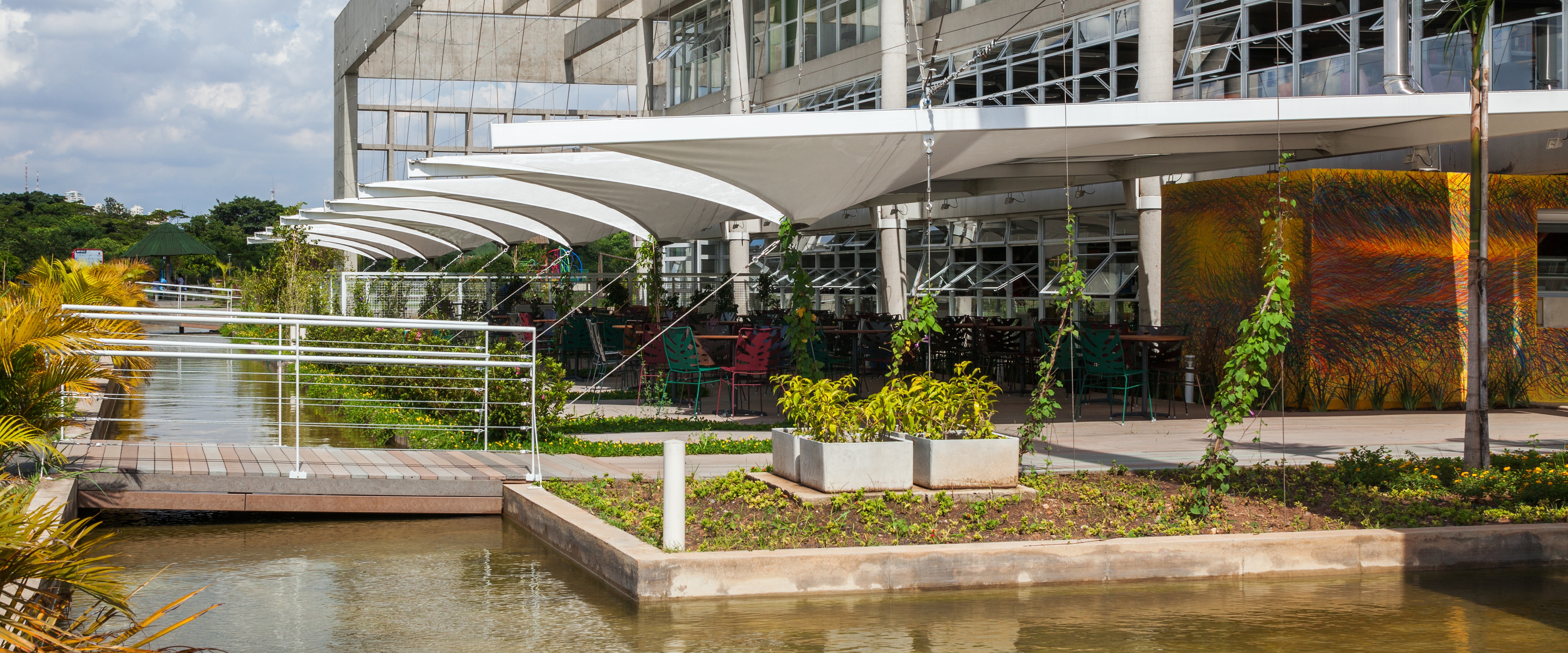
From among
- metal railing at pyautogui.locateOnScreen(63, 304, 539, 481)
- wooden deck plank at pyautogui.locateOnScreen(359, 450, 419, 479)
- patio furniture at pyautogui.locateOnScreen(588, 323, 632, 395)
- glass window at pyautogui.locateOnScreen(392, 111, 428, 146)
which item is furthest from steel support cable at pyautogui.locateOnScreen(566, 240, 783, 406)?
glass window at pyautogui.locateOnScreen(392, 111, 428, 146)

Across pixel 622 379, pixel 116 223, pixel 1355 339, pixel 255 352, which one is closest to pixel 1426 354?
pixel 1355 339

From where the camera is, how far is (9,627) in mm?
2924

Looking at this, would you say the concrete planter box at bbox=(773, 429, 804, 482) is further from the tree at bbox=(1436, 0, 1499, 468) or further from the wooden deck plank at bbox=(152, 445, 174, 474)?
the tree at bbox=(1436, 0, 1499, 468)

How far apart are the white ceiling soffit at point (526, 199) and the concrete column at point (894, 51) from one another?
4.57 meters

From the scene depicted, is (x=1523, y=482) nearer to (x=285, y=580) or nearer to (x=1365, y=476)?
(x=1365, y=476)

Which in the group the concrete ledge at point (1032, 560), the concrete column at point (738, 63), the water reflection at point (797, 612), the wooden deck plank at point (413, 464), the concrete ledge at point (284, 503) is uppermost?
the concrete column at point (738, 63)

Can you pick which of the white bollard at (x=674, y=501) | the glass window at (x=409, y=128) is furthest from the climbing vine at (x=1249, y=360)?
the glass window at (x=409, y=128)

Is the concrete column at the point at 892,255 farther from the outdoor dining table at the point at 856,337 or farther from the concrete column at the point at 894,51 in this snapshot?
the outdoor dining table at the point at 856,337

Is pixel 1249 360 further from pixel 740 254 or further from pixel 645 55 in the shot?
pixel 645 55

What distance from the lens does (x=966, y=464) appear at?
6.97 meters

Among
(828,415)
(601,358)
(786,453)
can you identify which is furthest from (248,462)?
Answer: (601,358)

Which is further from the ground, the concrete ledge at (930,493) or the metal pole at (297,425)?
the metal pole at (297,425)

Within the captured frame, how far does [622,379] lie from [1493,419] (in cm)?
986

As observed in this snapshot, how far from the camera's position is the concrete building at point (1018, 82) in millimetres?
13180
